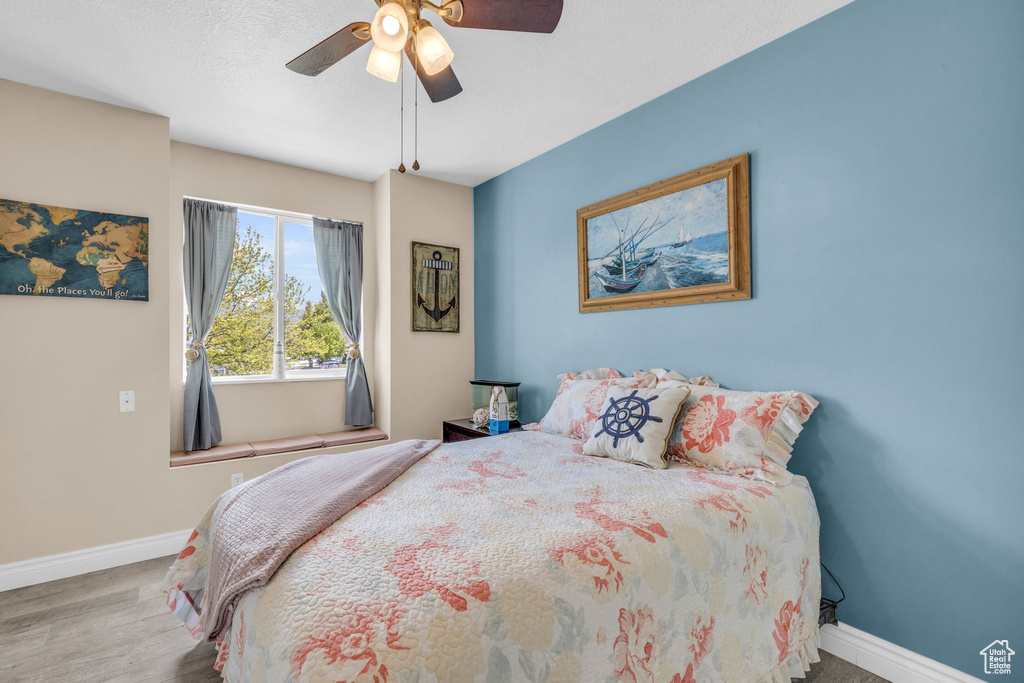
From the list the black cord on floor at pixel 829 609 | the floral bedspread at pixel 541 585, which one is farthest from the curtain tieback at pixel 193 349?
the black cord on floor at pixel 829 609

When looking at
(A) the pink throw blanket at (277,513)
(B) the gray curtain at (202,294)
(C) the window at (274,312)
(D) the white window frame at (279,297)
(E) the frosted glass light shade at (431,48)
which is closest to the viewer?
(A) the pink throw blanket at (277,513)

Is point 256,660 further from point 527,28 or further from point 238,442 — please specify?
point 238,442

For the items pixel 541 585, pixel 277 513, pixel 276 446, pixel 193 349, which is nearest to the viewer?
pixel 541 585

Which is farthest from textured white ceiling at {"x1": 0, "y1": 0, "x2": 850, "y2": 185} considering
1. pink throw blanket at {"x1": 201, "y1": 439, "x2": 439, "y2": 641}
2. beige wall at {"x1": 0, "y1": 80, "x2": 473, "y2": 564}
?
pink throw blanket at {"x1": 201, "y1": 439, "x2": 439, "y2": 641}

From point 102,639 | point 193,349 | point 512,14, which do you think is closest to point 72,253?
point 193,349

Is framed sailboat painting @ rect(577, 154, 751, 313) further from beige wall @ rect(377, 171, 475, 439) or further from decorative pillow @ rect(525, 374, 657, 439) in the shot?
beige wall @ rect(377, 171, 475, 439)

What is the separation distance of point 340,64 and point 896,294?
265cm

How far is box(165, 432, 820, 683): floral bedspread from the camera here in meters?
0.99

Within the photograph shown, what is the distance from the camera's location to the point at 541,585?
1145 mm

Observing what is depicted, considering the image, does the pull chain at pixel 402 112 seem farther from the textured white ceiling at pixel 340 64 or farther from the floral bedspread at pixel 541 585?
the floral bedspread at pixel 541 585

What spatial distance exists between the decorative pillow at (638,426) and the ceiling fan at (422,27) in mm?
1524

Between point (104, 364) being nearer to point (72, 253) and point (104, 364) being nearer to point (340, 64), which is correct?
point (72, 253)

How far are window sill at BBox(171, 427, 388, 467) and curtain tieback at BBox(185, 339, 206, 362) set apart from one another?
0.63 m

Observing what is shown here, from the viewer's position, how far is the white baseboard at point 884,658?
1720mm
